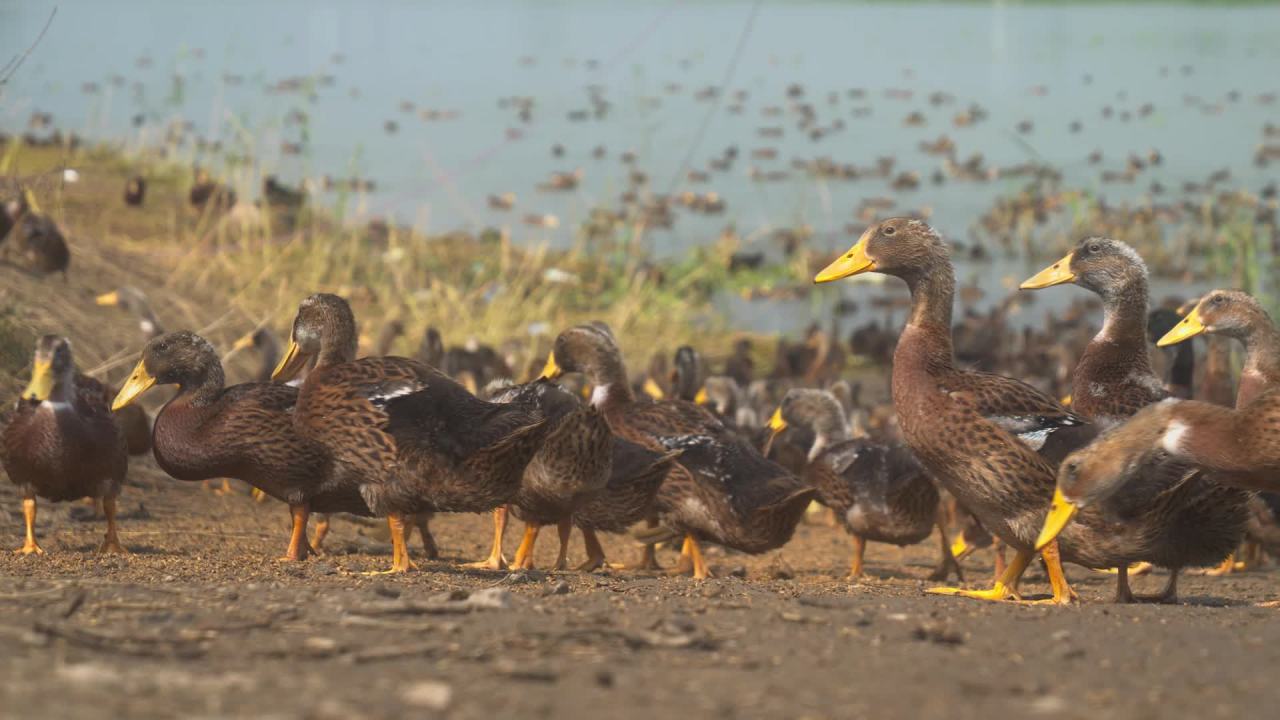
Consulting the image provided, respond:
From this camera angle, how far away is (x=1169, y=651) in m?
5.02

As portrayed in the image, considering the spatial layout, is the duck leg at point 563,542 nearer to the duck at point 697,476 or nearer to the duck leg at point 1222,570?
the duck at point 697,476

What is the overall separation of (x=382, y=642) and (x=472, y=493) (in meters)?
2.15

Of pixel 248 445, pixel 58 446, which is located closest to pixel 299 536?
pixel 248 445

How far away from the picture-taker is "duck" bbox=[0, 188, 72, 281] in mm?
10898

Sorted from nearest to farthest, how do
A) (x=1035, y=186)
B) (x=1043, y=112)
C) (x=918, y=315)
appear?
(x=918, y=315) < (x=1035, y=186) < (x=1043, y=112)

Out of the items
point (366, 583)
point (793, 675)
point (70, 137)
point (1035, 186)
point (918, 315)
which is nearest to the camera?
point (793, 675)

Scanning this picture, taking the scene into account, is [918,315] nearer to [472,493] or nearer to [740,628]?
[472,493]

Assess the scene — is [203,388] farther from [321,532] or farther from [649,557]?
[649,557]

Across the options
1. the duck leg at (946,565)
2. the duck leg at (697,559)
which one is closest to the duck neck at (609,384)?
the duck leg at (697,559)

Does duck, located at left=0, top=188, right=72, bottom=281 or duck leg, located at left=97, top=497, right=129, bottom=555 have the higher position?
duck, located at left=0, top=188, right=72, bottom=281

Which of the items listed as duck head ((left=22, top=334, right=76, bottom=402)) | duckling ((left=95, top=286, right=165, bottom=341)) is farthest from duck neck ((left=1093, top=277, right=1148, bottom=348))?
duckling ((left=95, top=286, right=165, bottom=341))

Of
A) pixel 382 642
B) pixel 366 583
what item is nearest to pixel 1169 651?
pixel 382 642

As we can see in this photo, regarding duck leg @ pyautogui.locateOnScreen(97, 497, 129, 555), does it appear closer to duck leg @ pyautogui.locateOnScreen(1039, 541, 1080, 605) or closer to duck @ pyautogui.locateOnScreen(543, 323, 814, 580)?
duck @ pyautogui.locateOnScreen(543, 323, 814, 580)

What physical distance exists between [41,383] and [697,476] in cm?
281
